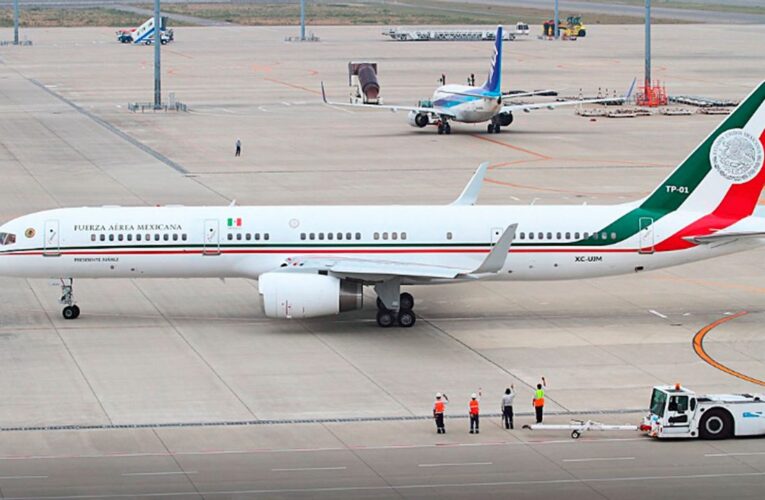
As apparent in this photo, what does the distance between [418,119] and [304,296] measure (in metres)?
57.4

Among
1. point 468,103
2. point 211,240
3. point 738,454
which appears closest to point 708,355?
point 738,454

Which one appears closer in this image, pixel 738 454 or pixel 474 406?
pixel 738 454

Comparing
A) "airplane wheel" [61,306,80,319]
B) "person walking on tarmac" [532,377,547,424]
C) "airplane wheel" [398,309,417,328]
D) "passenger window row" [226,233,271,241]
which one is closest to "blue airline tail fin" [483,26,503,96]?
"passenger window row" [226,233,271,241]

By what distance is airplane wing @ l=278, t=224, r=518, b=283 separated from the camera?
47.5 metres

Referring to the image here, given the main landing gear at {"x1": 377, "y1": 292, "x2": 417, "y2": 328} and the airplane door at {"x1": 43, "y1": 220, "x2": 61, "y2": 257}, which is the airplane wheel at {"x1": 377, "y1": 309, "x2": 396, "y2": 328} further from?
the airplane door at {"x1": 43, "y1": 220, "x2": 61, "y2": 257}

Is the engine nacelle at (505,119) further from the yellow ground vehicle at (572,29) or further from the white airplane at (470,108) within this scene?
the yellow ground vehicle at (572,29)

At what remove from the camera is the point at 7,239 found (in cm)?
5159

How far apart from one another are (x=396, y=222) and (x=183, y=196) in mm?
27810

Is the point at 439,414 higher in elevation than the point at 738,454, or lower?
higher

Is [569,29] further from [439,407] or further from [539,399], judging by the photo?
[439,407]

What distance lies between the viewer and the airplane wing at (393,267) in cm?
4747

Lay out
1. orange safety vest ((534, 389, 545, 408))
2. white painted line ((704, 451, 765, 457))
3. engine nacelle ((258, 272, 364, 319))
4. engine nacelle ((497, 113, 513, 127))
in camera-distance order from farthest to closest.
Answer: engine nacelle ((497, 113, 513, 127)), engine nacelle ((258, 272, 364, 319)), orange safety vest ((534, 389, 545, 408)), white painted line ((704, 451, 765, 457))

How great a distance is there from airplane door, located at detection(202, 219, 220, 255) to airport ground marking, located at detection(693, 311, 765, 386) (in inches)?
631

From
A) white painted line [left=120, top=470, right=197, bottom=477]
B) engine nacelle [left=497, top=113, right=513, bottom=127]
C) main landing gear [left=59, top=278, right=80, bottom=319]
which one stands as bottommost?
white painted line [left=120, top=470, right=197, bottom=477]
